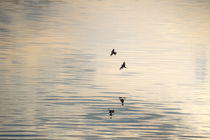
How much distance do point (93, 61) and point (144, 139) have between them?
16419 millimetres

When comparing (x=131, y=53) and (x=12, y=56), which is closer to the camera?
(x=12, y=56)

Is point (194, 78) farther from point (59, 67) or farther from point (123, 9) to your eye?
point (123, 9)

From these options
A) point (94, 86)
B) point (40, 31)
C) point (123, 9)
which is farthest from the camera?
point (123, 9)

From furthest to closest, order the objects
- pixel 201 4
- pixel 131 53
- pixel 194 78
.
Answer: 1. pixel 201 4
2. pixel 131 53
3. pixel 194 78

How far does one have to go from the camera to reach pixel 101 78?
33500 millimetres

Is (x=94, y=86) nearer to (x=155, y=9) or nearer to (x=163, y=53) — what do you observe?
(x=163, y=53)

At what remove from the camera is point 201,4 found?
8594 cm

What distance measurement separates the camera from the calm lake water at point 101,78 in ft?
78.8

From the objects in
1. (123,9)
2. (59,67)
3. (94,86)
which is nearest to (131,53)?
(59,67)

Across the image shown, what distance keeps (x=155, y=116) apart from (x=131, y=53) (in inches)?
631

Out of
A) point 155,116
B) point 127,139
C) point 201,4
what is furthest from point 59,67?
point 201,4

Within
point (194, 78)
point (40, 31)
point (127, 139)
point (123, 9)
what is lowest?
point (127, 139)

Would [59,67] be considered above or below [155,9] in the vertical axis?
below

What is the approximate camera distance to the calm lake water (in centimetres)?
2402
